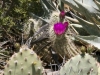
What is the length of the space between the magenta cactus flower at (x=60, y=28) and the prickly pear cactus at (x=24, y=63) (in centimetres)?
61

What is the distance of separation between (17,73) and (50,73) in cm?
64

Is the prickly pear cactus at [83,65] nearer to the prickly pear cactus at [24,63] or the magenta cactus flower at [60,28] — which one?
the prickly pear cactus at [24,63]

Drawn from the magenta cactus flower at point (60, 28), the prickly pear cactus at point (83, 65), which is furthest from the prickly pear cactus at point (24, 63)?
the magenta cactus flower at point (60, 28)

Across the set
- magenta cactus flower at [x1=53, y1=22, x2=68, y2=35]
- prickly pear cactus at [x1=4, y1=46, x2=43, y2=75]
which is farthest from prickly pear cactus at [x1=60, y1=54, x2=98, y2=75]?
magenta cactus flower at [x1=53, y1=22, x2=68, y2=35]

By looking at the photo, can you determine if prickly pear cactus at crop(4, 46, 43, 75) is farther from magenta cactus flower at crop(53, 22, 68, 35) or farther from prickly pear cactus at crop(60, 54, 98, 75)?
magenta cactus flower at crop(53, 22, 68, 35)

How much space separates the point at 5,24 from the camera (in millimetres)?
3557

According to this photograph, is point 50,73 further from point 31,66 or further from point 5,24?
point 5,24

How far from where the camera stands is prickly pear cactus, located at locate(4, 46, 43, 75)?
2420 mm

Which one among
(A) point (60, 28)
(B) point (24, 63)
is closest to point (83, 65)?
(B) point (24, 63)

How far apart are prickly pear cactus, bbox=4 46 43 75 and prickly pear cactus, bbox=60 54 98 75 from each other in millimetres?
244

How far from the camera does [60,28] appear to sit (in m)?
2.99

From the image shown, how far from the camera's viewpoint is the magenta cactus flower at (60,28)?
2979 mm

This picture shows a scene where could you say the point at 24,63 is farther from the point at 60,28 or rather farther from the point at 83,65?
the point at 60,28

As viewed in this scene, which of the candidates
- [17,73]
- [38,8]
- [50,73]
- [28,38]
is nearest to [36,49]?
[28,38]
